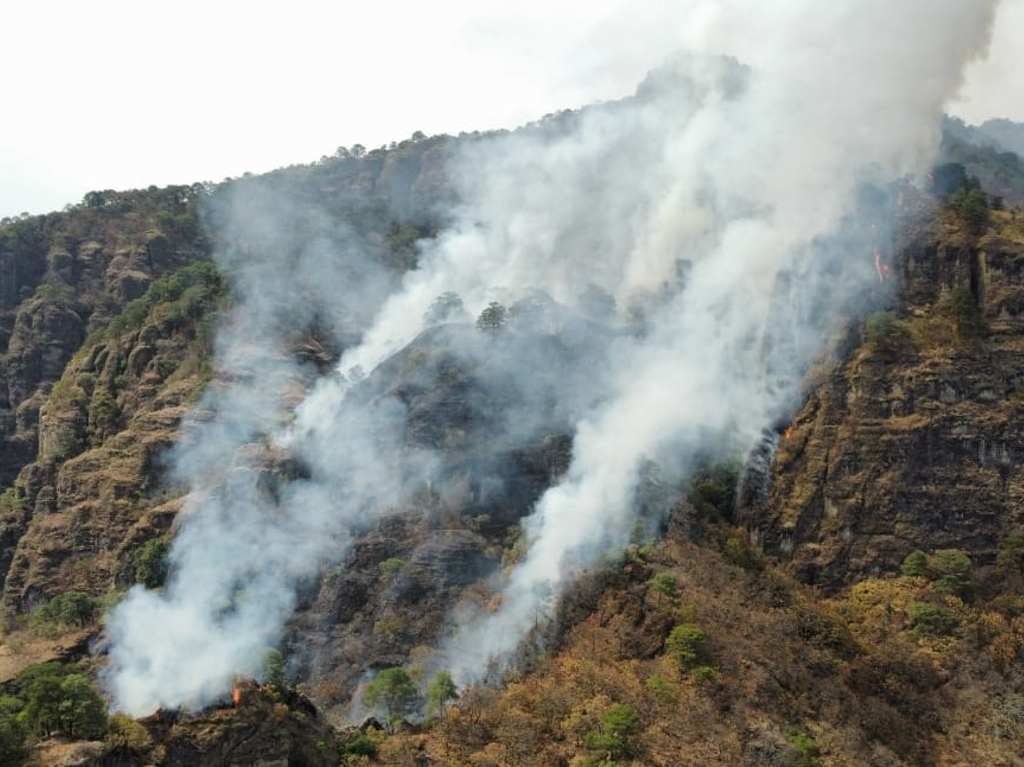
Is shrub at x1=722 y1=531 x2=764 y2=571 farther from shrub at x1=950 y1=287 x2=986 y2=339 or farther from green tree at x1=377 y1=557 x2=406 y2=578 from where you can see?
shrub at x1=950 y1=287 x2=986 y2=339

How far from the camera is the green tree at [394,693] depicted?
59.7 m

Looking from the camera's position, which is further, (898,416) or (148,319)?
(148,319)

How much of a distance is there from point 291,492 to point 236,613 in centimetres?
1367

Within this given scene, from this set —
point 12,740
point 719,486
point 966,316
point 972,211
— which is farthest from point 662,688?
point 972,211

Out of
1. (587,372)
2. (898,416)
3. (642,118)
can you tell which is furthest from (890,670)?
(642,118)

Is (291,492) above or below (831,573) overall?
above

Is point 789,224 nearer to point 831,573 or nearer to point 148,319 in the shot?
point 831,573

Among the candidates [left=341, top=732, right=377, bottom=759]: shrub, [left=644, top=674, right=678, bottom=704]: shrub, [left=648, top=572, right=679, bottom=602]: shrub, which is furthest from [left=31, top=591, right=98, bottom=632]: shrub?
[left=644, top=674, right=678, bottom=704]: shrub

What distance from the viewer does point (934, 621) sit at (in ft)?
209

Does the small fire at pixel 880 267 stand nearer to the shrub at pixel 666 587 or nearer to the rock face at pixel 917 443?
the rock face at pixel 917 443

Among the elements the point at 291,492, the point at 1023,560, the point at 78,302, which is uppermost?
the point at 78,302

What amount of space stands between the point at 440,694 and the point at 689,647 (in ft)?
47.8

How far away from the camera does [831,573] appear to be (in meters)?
73.2

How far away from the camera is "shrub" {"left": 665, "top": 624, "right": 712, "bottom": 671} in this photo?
2261 inches
